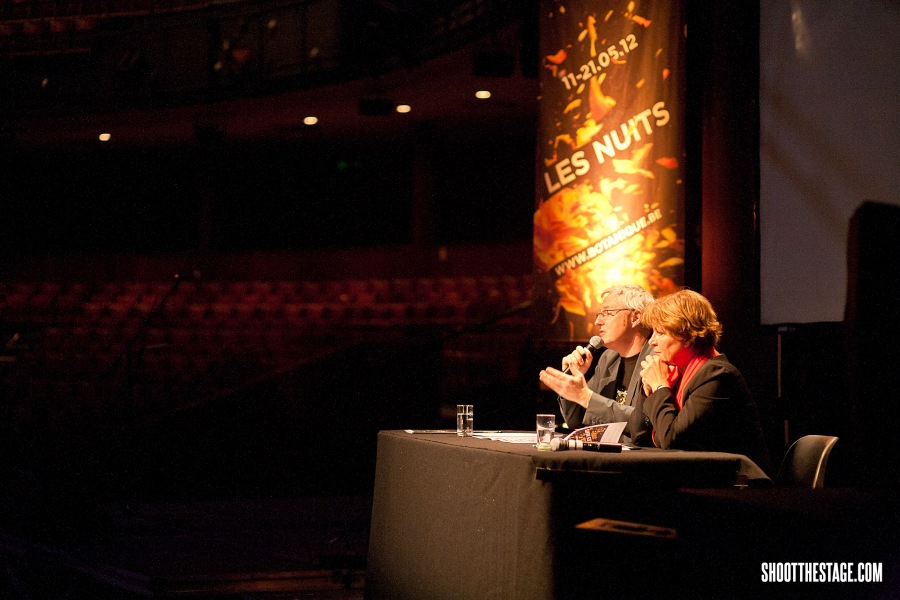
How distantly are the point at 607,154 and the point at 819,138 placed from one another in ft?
3.58

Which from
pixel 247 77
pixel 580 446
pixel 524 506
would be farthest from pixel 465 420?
pixel 247 77

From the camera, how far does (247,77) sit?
879cm

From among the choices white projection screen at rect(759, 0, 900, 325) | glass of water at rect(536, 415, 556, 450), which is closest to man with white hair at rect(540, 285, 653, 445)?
glass of water at rect(536, 415, 556, 450)

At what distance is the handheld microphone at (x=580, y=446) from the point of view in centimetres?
212

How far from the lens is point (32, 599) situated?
3.35 m

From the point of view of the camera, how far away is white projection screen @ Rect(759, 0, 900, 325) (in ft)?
7.94

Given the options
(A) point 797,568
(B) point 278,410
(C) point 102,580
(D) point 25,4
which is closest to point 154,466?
(B) point 278,410

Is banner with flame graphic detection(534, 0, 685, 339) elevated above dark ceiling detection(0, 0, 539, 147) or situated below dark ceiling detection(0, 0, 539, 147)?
below

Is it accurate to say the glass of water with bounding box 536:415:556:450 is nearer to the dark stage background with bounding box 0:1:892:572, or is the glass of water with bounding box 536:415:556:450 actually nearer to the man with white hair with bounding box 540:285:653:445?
the man with white hair with bounding box 540:285:653:445

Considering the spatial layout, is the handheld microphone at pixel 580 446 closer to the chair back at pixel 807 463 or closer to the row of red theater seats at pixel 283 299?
the chair back at pixel 807 463

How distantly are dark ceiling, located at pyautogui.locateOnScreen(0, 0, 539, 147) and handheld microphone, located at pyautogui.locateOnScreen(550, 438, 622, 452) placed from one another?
5.93 m

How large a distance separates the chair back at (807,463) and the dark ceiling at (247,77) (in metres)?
5.85

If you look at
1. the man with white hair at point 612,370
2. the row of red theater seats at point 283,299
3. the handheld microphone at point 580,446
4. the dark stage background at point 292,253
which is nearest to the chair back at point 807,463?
the dark stage background at point 292,253

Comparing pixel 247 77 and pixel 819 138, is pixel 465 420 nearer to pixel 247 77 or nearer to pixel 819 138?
pixel 819 138
